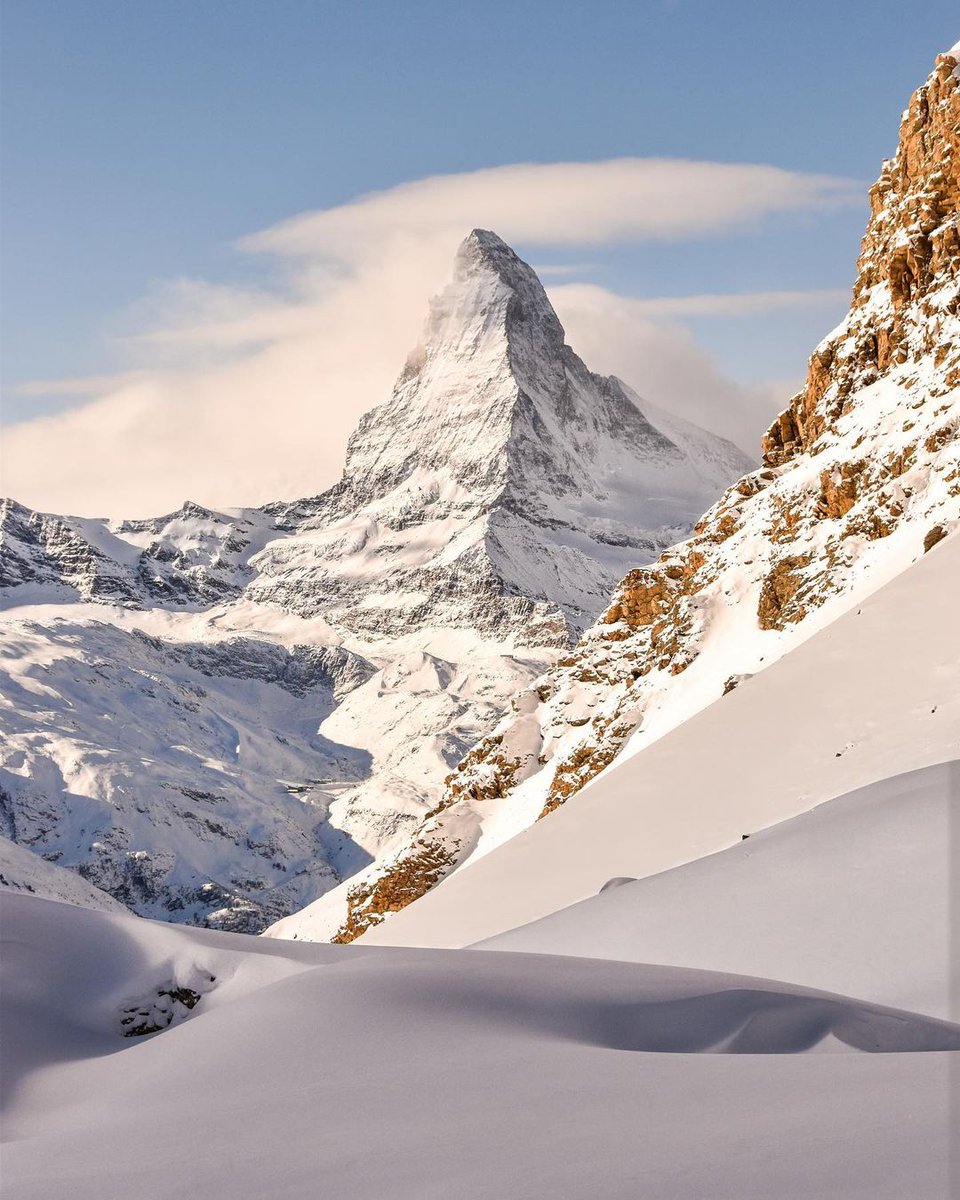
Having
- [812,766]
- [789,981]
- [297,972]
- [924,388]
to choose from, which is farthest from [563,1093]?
[924,388]

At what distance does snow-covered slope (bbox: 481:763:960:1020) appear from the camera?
9.09 metres


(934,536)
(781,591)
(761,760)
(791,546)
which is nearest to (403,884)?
Result: (781,591)

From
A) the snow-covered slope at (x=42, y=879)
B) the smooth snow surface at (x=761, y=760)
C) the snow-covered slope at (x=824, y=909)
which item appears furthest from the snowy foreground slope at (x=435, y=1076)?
the snow-covered slope at (x=42, y=879)

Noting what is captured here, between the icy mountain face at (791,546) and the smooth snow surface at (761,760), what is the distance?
633 inches

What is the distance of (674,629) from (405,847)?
1285 cm

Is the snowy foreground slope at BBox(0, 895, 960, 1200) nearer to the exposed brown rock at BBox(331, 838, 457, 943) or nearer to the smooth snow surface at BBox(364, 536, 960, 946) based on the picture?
the smooth snow surface at BBox(364, 536, 960, 946)

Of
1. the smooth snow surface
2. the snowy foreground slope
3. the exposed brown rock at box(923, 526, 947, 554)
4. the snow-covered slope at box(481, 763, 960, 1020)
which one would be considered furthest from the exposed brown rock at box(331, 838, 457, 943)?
the snowy foreground slope

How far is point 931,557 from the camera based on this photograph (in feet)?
67.6

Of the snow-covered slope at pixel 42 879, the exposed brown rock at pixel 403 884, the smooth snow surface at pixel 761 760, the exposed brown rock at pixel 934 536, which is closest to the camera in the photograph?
the smooth snow surface at pixel 761 760

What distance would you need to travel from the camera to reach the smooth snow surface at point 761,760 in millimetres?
16375

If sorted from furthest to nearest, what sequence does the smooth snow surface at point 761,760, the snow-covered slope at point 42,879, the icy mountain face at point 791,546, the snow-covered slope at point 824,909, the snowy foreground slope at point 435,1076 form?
the snow-covered slope at point 42,879 < the icy mountain face at point 791,546 < the smooth snow surface at point 761,760 < the snow-covered slope at point 824,909 < the snowy foreground slope at point 435,1076

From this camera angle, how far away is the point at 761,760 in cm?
1788

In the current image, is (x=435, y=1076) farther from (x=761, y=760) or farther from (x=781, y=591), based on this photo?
(x=781, y=591)

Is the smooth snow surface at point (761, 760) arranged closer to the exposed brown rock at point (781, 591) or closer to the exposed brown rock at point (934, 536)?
the exposed brown rock at point (934, 536)
